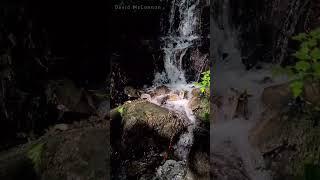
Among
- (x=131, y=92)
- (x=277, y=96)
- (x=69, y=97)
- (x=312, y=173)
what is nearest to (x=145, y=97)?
(x=131, y=92)

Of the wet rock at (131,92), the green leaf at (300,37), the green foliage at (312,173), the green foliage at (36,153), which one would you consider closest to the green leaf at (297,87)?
the green leaf at (300,37)

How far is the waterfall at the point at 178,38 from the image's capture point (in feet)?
8.27

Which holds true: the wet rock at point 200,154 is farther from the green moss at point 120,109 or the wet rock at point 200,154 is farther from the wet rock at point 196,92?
the green moss at point 120,109

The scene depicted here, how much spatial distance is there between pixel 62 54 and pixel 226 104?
1.25 m

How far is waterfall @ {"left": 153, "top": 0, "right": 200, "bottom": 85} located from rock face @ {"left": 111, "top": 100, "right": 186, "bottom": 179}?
0.24 metres

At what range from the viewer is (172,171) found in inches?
103

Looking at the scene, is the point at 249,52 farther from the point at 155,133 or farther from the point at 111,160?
the point at 111,160

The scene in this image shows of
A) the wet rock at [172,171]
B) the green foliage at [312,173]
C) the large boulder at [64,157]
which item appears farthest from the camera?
the wet rock at [172,171]

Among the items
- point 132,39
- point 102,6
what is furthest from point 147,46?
point 102,6

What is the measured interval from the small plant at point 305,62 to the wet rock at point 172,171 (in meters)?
1.00

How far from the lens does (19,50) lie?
2459 millimetres

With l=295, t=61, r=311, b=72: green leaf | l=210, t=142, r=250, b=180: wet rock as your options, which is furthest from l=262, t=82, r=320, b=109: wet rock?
l=210, t=142, r=250, b=180: wet rock

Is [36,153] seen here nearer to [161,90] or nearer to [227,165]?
[161,90]

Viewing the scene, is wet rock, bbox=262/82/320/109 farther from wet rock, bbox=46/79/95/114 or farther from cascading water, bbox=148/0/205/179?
wet rock, bbox=46/79/95/114
